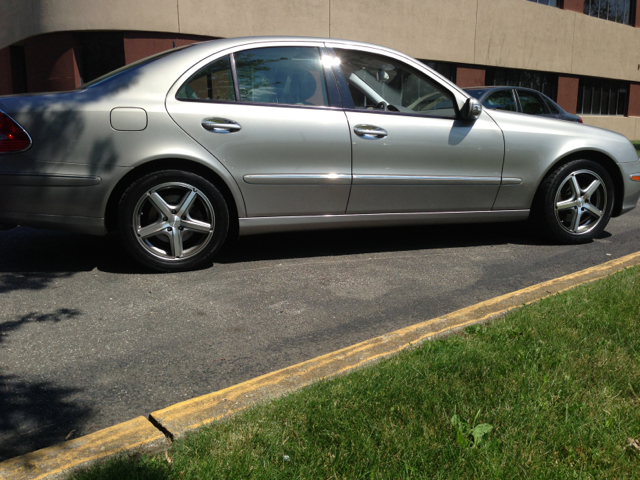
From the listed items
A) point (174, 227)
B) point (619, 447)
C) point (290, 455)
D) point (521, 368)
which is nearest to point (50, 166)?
point (174, 227)

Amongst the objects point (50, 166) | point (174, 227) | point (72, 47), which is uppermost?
point (72, 47)

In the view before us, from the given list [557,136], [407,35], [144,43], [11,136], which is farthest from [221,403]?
[407,35]

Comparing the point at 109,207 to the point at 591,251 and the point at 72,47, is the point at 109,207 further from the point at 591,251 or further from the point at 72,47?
the point at 72,47

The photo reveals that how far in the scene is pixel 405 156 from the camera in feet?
16.5

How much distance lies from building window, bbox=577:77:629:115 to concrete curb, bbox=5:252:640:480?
2313 cm

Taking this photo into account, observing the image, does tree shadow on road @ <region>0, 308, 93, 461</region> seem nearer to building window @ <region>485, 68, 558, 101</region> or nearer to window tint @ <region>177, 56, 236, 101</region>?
window tint @ <region>177, 56, 236, 101</region>

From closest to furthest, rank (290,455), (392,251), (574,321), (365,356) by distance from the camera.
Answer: (290,455) → (365,356) → (574,321) → (392,251)

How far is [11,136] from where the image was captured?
4.21m

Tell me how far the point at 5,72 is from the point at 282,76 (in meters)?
15.9

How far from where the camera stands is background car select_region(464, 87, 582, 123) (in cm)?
1073

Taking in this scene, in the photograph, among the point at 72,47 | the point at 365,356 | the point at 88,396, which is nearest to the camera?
the point at 88,396

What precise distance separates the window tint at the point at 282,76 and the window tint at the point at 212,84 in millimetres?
82

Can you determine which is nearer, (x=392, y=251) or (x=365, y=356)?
(x=365, y=356)

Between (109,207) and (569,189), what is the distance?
3.93 m
